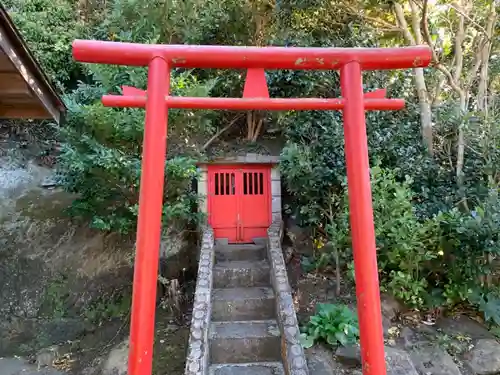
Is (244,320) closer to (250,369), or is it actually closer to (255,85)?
(250,369)

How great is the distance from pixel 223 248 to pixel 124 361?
8.03ft

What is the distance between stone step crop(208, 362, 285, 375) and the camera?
4.85 m

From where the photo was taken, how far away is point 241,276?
6312 mm

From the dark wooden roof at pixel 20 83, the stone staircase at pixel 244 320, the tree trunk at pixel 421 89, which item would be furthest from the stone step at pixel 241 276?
the tree trunk at pixel 421 89

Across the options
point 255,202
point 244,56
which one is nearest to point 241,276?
point 255,202

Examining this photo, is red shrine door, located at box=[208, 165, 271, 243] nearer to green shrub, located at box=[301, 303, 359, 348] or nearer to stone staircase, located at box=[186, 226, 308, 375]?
stone staircase, located at box=[186, 226, 308, 375]

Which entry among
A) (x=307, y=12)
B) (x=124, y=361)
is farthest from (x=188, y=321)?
(x=307, y=12)

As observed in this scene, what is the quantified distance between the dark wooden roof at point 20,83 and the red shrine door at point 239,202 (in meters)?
3.17

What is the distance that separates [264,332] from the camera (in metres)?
5.23

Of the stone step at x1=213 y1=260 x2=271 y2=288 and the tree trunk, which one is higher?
the tree trunk

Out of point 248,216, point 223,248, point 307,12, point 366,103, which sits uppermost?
point 307,12

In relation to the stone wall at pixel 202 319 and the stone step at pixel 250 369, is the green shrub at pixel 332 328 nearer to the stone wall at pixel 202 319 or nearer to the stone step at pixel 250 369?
the stone step at pixel 250 369

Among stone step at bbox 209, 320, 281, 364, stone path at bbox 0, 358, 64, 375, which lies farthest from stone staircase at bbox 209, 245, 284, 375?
stone path at bbox 0, 358, 64, 375

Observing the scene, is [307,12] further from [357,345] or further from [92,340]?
[92,340]
